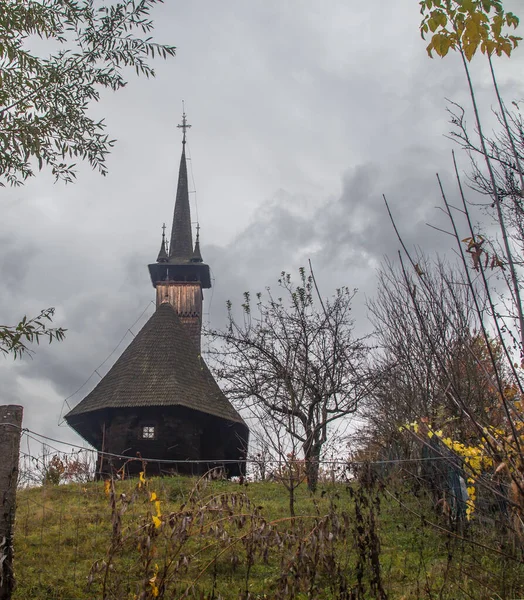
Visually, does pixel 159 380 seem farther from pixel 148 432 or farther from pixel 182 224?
pixel 182 224

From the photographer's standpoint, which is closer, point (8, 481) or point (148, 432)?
point (8, 481)

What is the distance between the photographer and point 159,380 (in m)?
20.4

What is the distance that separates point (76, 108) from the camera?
8766 millimetres

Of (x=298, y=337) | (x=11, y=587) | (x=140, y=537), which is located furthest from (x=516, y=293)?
(x=298, y=337)

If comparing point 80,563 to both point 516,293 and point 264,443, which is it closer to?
point 264,443

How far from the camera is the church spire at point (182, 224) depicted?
35812 mm

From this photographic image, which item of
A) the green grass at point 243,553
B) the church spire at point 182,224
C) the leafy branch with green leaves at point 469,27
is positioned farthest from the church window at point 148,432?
the leafy branch with green leaves at point 469,27

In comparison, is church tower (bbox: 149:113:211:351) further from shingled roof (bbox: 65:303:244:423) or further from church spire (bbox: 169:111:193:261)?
shingled roof (bbox: 65:303:244:423)

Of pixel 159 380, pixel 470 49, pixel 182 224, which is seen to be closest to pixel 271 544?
pixel 470 49

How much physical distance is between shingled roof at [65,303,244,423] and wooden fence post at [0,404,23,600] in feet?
44.2

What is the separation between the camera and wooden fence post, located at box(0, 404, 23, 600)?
5168 millimetres

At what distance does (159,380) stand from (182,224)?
19445 millimetres

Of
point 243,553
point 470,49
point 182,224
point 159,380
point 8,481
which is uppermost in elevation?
point 182,224

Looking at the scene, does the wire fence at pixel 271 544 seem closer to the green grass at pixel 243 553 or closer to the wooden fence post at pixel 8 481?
the green grass at pixel 243 553
